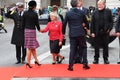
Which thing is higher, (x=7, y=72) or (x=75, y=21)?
(x=75, y=21)

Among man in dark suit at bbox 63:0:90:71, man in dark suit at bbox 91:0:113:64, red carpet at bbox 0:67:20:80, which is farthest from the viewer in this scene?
man in dark suit at bbox 91:0:113:64

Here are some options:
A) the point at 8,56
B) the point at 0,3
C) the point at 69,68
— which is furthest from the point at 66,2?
the point at 69,68

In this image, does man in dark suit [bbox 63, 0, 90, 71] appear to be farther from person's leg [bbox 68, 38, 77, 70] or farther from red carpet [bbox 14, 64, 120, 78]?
red carpet [bbox 14, 64, 120, 78]

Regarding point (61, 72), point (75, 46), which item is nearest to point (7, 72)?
point (61, 72)

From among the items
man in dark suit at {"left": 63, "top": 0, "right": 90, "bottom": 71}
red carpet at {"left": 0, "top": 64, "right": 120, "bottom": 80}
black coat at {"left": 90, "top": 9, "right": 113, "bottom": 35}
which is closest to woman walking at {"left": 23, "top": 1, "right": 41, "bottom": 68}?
red carpet at {"left": 0, "top": 64, "right": 120, "bottom": 80}

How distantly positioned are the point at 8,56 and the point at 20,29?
2.85m

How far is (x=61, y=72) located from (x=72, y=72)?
28cm

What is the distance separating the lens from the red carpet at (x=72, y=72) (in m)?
11.1

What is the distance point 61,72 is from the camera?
11.5 metres

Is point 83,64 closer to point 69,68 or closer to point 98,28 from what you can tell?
point 69,68

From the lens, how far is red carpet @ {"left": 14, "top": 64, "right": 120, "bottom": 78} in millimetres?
11055

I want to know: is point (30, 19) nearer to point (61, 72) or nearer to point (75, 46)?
point (75, 46)

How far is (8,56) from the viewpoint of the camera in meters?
16.6

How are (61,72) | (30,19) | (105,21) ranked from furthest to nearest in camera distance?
1. (105,21)
2. (30,19)
3. (61,72)
